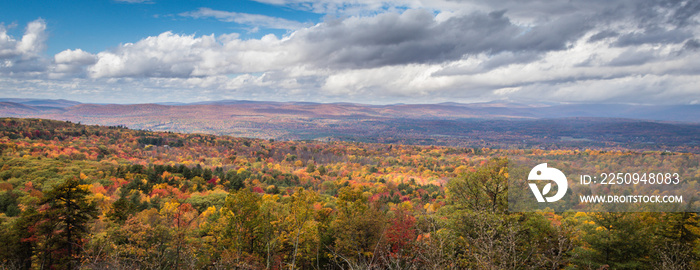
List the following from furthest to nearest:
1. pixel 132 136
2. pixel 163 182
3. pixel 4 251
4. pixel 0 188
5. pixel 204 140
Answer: pixel 204 140
pixel 132 136
pixel 163 182
pixel 0 188
pixel 4 251

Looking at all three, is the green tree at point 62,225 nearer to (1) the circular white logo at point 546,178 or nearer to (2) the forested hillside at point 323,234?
(2) the forested hillside at point 323,234

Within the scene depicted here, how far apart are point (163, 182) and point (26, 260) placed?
42527mm

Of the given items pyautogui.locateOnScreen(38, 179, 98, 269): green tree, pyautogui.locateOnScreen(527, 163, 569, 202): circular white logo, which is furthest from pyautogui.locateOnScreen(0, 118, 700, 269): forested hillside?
pyautogui.locateOnScreen(527, 163, 569, 202): circular white logo

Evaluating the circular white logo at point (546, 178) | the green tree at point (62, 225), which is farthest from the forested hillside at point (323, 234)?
the circular white logo at point (546, 178)

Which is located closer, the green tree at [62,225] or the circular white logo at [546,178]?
the circular white logo at [546,178]

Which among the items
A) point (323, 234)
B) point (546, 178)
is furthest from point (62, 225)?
point (546, 178)

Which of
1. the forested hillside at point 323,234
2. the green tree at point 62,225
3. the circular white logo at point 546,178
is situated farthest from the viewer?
the green tree at point 62,225

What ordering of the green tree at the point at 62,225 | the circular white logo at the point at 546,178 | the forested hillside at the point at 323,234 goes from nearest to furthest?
the circular white logo at the point at 546,178 < the forested hillside at the point at 323,234 < the green tree at the point at 62,225

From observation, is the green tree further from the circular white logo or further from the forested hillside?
the circular white logo

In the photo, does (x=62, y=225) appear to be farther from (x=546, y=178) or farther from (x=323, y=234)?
(x=546, y=178)

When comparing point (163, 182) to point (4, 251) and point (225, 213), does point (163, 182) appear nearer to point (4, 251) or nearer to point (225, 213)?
point (4, 251)

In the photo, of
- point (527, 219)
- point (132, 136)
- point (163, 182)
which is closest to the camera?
point (527, 219)

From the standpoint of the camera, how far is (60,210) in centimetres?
2241

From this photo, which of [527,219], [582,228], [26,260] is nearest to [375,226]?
[527,219]
